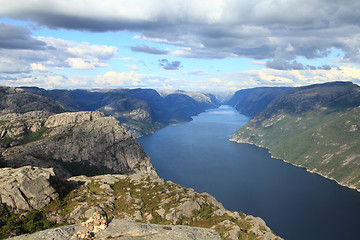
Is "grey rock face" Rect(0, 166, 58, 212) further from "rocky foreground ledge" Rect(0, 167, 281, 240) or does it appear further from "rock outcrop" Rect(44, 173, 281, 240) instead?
"rock outcrop" Rect(44, 173, 281, 240)

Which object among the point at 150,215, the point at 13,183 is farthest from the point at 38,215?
the point at 150,215

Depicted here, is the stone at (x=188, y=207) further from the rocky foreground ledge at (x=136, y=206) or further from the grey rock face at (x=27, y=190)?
the grey rock face at (x=27, y=190)

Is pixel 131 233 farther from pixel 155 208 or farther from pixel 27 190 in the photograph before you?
pixel 27 190

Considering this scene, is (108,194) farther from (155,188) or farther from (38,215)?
(38,215)

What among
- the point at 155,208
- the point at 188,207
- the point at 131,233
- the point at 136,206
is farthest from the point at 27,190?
the point at 131,233

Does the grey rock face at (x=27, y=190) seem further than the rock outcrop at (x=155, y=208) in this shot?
Yes

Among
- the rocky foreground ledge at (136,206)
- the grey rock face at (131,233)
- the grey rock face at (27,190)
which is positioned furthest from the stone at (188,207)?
the grey rock face at (131,233)
